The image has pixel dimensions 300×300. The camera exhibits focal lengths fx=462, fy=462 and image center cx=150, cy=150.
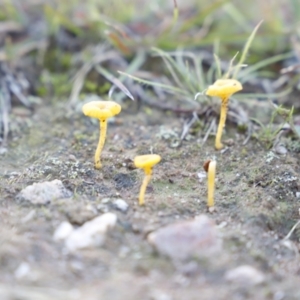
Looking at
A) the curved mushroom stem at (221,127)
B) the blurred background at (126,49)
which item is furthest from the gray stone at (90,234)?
the blurred background at (126,49)

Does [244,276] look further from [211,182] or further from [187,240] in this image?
[211,182]

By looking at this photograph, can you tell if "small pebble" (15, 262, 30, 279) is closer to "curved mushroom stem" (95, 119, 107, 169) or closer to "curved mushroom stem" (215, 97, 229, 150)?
"curved mushroom stem" (95, 119, 107, 169)

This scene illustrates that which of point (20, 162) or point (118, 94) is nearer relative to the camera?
point (20, 162)

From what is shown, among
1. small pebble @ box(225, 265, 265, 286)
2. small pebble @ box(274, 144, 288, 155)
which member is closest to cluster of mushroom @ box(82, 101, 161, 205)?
small pebble @ box(225, 265, 265, 286)

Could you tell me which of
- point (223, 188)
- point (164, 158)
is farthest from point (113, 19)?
point (223, 188)

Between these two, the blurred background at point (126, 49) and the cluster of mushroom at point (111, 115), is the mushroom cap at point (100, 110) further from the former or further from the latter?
the blurred background at point (126, 49)

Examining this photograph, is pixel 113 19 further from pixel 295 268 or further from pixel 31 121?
pixel 295 268

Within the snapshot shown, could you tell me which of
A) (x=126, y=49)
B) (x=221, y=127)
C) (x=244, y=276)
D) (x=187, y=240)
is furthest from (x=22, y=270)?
(x=126, y=49)
